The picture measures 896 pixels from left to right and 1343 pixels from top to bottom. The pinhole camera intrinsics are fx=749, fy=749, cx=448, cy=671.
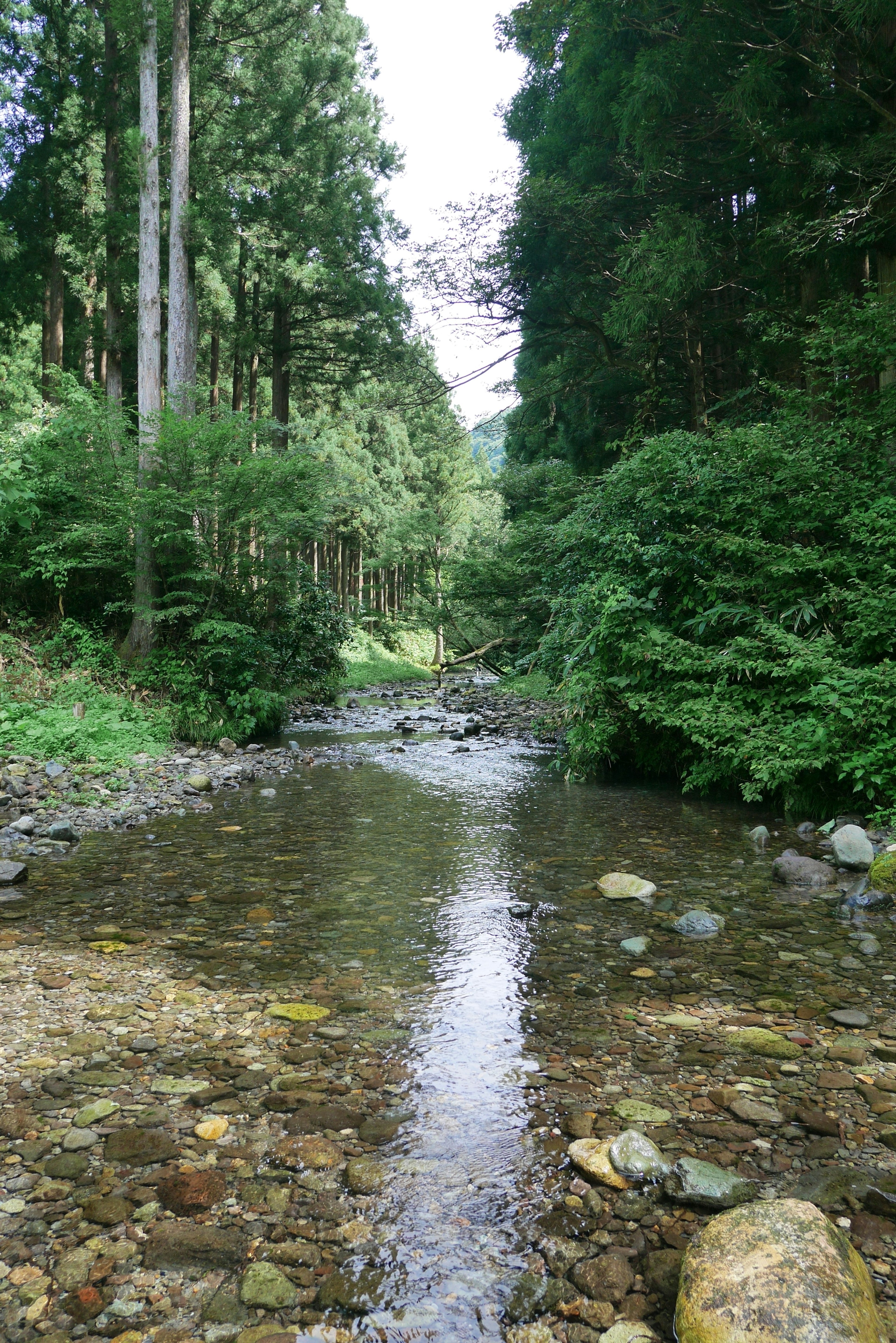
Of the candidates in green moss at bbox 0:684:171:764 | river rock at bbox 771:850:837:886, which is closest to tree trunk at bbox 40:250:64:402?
green moss at bbox 0:684:171:764

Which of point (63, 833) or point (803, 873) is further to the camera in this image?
point (63, 833)

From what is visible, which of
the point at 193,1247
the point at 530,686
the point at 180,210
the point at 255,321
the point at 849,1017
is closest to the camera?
the point at 193,1247

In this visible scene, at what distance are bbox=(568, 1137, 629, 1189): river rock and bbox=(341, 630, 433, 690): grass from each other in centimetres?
1806

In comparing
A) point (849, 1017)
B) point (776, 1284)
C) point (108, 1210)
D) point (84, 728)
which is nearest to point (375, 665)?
point (84, 728)

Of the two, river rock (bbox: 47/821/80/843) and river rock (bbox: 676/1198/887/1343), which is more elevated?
river rock (bbox: 676/1198/887/1343)

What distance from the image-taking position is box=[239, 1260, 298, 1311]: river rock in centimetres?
155

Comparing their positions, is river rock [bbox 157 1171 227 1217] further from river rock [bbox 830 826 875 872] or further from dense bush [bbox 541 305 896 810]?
dense bush [bbox 541 305 896 810]

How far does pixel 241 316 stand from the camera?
18047 mm

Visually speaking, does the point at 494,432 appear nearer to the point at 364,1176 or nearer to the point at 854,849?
the point at 854,849

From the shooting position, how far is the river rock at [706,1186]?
184 centimetres

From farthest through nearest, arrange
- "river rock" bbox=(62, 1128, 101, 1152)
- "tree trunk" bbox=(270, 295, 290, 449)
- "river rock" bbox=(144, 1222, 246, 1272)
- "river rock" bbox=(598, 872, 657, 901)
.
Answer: "tree trunk" bbox=(270, 295, 290, 449)
"river rock" bbox=(598, 872, 657, 901)
"river rock" bbox=(62, 1128, 101, 1152)
"river rock" bbox=(144, 1222, 246, 1272)

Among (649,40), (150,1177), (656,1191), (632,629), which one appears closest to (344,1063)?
(150,1177)

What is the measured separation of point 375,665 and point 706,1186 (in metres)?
26.3

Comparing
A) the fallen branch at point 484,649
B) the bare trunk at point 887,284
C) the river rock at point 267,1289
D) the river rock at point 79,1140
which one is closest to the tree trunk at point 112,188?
the fallen branch at point 484,649
